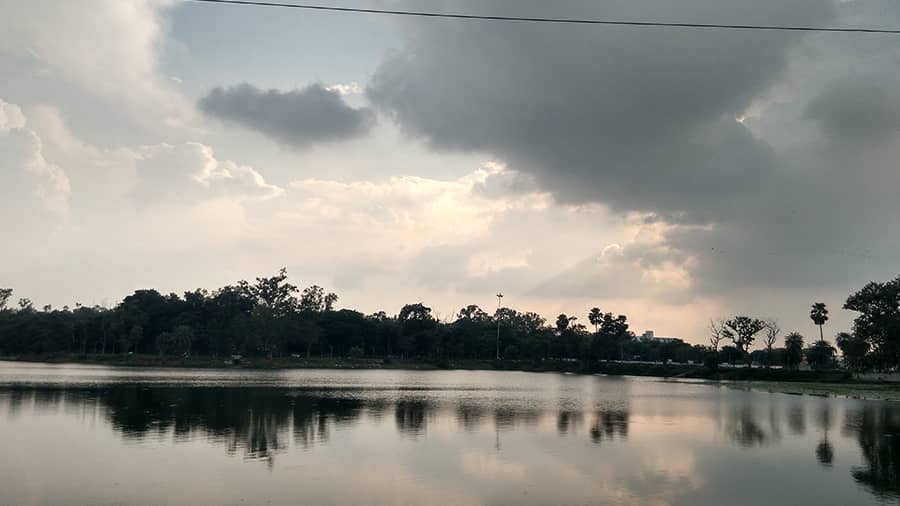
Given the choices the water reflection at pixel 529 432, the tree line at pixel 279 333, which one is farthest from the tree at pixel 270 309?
the water reflection at pixel 529 432

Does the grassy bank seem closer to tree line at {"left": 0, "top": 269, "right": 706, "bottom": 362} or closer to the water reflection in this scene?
tree line at {"left": 0, "top": 269, "right": 706, "bottom": 362}

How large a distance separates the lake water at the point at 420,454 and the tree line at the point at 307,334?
7598cm

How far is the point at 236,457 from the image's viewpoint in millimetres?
19812

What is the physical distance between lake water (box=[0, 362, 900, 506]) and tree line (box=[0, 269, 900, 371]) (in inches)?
2991

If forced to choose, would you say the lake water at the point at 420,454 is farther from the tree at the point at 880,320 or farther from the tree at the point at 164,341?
the tree at the point at 164,341

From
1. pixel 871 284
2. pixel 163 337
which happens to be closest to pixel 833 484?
pixel 871 284

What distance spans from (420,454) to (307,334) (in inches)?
4254

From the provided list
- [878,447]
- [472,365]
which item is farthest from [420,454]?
[472,365]

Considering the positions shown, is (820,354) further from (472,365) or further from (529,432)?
(529,432)

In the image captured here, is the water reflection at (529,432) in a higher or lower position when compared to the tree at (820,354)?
lower

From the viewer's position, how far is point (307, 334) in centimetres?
12606

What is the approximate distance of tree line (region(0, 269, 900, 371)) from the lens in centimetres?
11550

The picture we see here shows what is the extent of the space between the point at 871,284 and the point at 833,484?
6545 cm

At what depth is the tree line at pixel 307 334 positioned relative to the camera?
11550 centimetres
